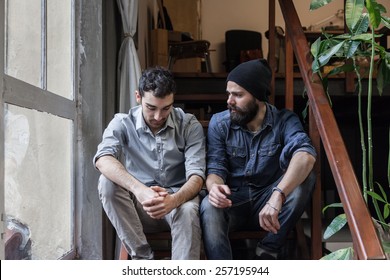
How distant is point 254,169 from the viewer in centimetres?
193

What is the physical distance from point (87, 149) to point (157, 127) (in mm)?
510

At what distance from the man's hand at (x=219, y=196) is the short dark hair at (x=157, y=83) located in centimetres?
43

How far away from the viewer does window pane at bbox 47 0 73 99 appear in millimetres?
2074

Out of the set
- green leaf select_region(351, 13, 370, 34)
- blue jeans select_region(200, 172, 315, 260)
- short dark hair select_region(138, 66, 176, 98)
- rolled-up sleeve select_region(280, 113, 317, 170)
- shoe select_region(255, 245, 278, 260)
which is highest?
green leaf select_region(351, 13, 370, 34)

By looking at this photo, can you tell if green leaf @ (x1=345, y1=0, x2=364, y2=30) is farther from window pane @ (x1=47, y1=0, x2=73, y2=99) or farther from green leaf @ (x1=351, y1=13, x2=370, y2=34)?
window pane @ (x1=47, y1=0, x2=73, y2=99)

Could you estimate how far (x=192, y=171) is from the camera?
72.6 inches

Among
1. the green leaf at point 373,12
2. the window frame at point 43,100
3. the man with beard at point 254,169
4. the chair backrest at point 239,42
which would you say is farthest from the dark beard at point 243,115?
the chair backrest at point 239,42

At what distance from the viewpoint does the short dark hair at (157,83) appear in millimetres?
1868

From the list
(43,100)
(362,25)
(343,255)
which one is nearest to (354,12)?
(362,25)

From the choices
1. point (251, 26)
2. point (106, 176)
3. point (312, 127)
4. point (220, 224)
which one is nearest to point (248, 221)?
point (220, 224)

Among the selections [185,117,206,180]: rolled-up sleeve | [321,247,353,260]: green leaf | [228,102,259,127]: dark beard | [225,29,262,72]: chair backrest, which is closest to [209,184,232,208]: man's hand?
[185,117,206,180]: rolled-up sleeve

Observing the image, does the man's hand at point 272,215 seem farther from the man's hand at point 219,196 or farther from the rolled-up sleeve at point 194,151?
the rolled-up sleeve at point 194,151

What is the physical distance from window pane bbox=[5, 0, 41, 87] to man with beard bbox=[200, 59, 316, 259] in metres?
0.77

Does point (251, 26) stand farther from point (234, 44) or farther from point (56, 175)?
point (56, 175)
